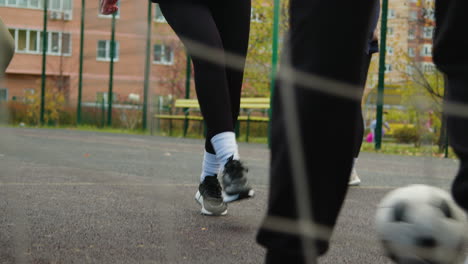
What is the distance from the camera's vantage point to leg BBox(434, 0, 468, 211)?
1.21 metres

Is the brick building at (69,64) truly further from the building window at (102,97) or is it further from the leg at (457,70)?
the leg at (457,70)

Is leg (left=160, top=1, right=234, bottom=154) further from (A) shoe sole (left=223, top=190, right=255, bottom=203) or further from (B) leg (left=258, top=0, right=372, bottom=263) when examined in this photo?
(B) leg (left=258, top=0, right=372, bottom=263)

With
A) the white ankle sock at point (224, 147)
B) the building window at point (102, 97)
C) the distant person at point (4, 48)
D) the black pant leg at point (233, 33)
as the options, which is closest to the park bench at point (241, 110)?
the building window at point (102, 97)

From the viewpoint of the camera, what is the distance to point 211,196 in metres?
2.83

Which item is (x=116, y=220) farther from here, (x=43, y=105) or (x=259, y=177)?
(x=43, y=105)

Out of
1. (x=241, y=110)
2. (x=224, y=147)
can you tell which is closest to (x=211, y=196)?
(x=224, y=147)

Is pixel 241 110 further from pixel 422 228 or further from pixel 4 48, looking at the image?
pixel 422 228

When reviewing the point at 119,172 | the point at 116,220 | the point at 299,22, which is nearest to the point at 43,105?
the point at 119,172

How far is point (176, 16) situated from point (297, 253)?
141 cm

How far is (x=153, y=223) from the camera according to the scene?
2.66m

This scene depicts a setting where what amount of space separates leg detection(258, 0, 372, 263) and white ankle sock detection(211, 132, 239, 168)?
3.48 ft

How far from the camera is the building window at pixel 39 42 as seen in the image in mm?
23344

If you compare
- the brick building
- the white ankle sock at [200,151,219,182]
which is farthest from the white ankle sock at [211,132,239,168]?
the brick building

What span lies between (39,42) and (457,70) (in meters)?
26.9
